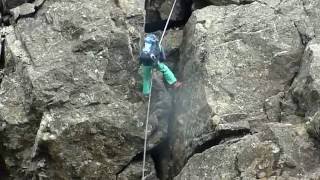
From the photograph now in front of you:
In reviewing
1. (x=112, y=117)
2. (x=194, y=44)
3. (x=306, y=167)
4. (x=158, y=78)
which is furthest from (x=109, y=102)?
(x=306, y=167)

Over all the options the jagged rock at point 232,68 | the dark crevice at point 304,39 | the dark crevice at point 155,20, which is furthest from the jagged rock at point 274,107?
the dark crevice at point 155,20

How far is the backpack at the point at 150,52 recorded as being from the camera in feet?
44.4

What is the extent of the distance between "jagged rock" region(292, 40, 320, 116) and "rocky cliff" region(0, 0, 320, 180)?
0.05 meters

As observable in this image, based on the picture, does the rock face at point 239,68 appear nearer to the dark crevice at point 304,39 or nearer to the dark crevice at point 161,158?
the dark crevice at point 304,39

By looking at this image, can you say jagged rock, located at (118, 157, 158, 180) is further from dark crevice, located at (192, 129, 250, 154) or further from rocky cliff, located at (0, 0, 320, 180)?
dark crevice, located at (192, 129, 250, 154)

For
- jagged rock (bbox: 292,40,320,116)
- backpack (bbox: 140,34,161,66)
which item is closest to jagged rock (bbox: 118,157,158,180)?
backpack (bbox: 140,34,161,66)

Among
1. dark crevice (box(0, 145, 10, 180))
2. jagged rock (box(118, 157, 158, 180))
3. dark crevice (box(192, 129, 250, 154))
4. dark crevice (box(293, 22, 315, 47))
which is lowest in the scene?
dark crevice (box(0, 145, 10, 180))

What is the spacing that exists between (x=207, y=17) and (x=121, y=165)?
195 inches

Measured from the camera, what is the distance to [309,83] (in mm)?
11883

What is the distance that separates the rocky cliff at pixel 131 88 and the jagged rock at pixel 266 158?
1.40 ft

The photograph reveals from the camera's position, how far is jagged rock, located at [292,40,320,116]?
38.3ft

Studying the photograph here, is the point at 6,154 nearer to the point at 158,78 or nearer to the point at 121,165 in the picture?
the point at 121,165

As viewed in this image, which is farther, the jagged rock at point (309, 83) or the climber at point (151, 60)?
the climber at point (151, 60)

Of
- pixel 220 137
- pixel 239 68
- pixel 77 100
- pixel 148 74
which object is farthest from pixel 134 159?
pixel 239 68
